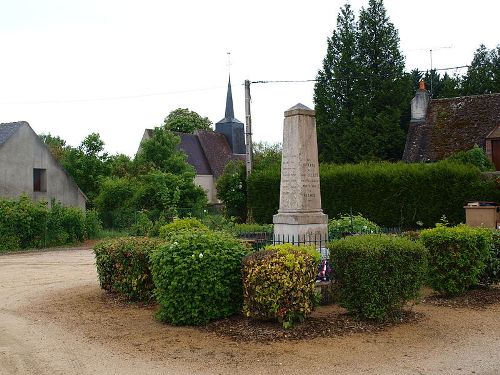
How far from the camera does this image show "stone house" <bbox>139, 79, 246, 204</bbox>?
2030 inches

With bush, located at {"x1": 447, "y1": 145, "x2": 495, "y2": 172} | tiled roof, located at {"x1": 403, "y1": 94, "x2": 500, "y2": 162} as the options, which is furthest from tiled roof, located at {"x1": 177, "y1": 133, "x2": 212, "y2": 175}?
bush, located at {"x1": 447, "y1": 145, "x2": 495, "y2": 172}

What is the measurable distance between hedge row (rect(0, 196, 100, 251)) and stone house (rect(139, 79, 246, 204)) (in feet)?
72.3

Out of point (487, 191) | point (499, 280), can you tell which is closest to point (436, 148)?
point (487, 191)

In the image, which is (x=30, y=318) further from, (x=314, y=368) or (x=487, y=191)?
(x=487, y=191)

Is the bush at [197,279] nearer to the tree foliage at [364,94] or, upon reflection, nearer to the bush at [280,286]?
the bush at [280,286]

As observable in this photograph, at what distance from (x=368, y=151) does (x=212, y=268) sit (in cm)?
2845

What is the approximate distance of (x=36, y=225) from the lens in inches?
989

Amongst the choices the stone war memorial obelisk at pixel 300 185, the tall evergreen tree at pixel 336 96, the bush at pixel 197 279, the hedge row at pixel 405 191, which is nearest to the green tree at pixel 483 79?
the tall evergreen tree at pixel 336 96

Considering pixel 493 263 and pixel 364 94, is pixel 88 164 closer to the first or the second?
pixel 364 94

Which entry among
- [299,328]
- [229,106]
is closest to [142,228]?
[299,328]

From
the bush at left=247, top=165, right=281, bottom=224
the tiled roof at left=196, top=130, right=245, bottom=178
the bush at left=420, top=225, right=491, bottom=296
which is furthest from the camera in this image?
the tiled roof at left=196, top=130, right=245, bottom=178

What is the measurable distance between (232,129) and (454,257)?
161 ft

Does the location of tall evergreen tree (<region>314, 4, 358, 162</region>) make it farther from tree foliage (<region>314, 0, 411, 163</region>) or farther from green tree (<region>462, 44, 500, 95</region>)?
green tree (<region>462, 44, 500, 95</region>)

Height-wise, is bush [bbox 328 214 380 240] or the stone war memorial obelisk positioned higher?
the stone war memorial obelisk
